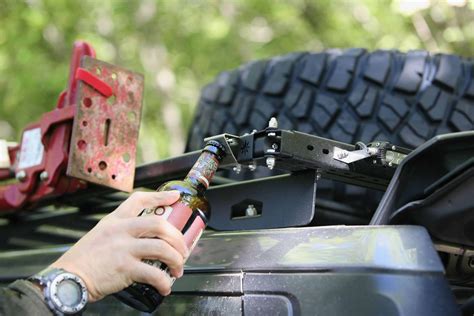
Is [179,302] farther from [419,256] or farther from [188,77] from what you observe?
[188,77]

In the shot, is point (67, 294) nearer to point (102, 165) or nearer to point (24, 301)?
point (24, 301)

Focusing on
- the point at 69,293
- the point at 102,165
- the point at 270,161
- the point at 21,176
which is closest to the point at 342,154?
the point at 270,161

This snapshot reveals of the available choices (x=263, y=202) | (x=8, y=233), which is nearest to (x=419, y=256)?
(x=263, y=202)

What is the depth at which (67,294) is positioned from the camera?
59.9 inches

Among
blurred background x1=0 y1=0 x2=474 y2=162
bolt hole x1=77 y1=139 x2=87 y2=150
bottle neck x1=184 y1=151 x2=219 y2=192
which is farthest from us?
blurred background x1=0 y1=0 x2=474 y2=162

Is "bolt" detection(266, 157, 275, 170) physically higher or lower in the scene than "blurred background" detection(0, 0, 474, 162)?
lower

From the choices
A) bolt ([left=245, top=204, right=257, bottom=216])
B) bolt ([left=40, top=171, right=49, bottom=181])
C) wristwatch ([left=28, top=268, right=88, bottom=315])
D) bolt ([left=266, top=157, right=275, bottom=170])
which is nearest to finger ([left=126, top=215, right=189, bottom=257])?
wristwatch ([left=28, top=268, right=88, bottom=315])

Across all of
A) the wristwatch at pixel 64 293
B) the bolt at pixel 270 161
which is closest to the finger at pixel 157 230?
the wristwatch at pixel 64 293

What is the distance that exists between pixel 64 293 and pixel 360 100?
5.63ft

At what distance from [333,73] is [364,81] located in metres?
0.14

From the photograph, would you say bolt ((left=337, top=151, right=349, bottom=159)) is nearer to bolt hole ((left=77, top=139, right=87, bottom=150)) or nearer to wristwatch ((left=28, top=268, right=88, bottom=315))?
wristwatch ((left=28, top=268, right=88, bottom=315))

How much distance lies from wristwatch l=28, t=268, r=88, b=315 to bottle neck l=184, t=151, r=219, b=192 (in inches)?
12.3

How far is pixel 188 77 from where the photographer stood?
40.7 feet

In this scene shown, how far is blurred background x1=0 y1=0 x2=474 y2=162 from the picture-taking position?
30.7 ft
